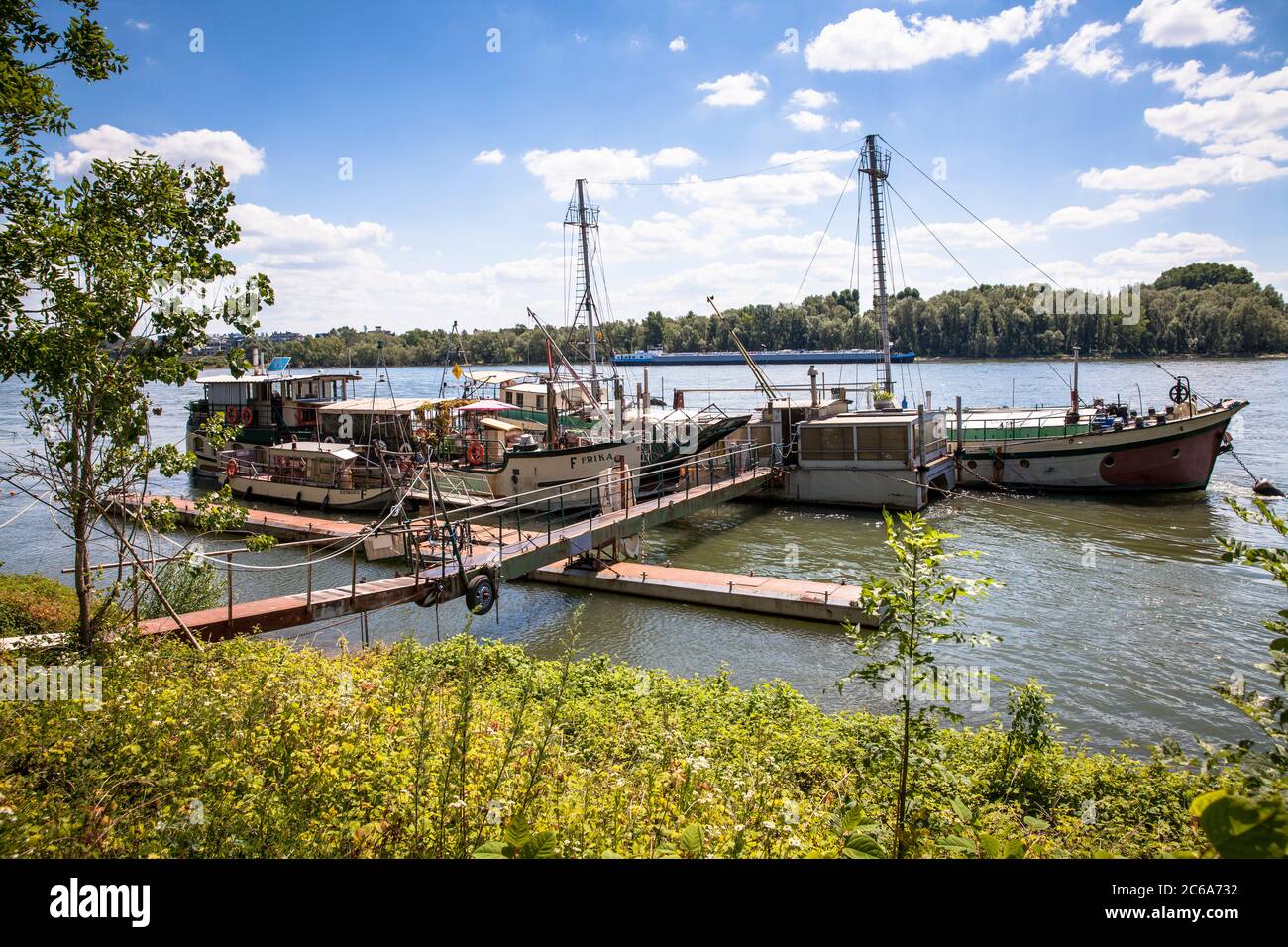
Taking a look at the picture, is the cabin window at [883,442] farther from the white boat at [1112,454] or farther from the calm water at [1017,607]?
the white boat at [1112,454]

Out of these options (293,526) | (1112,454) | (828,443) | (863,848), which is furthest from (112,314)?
(1112,454)

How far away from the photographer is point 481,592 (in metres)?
14.5

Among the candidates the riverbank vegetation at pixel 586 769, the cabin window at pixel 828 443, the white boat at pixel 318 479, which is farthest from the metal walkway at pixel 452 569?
the white boat at pixel 318 479

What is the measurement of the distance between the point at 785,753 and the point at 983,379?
12104 cm

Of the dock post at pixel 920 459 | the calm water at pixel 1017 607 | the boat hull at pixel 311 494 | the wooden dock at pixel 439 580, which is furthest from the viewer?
the boat hull at pixel 311 494

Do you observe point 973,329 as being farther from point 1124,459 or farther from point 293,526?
point 293,526

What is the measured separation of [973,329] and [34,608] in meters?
150

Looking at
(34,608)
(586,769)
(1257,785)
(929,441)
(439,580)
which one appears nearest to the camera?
(1257,785)

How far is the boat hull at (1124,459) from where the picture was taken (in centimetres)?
3128

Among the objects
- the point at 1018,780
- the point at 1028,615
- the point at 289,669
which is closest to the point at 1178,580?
the point at 1028,615

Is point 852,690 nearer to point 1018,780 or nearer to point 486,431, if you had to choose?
point 1018,780

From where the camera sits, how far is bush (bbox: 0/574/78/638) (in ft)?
41.3

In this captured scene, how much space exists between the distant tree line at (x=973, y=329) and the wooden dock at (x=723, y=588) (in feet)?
207

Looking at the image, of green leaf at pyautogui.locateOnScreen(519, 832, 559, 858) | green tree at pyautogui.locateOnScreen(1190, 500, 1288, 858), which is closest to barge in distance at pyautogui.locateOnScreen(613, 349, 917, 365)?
green leaf at pyautogui.locateOnScreen(519, 832, 559, 858)
